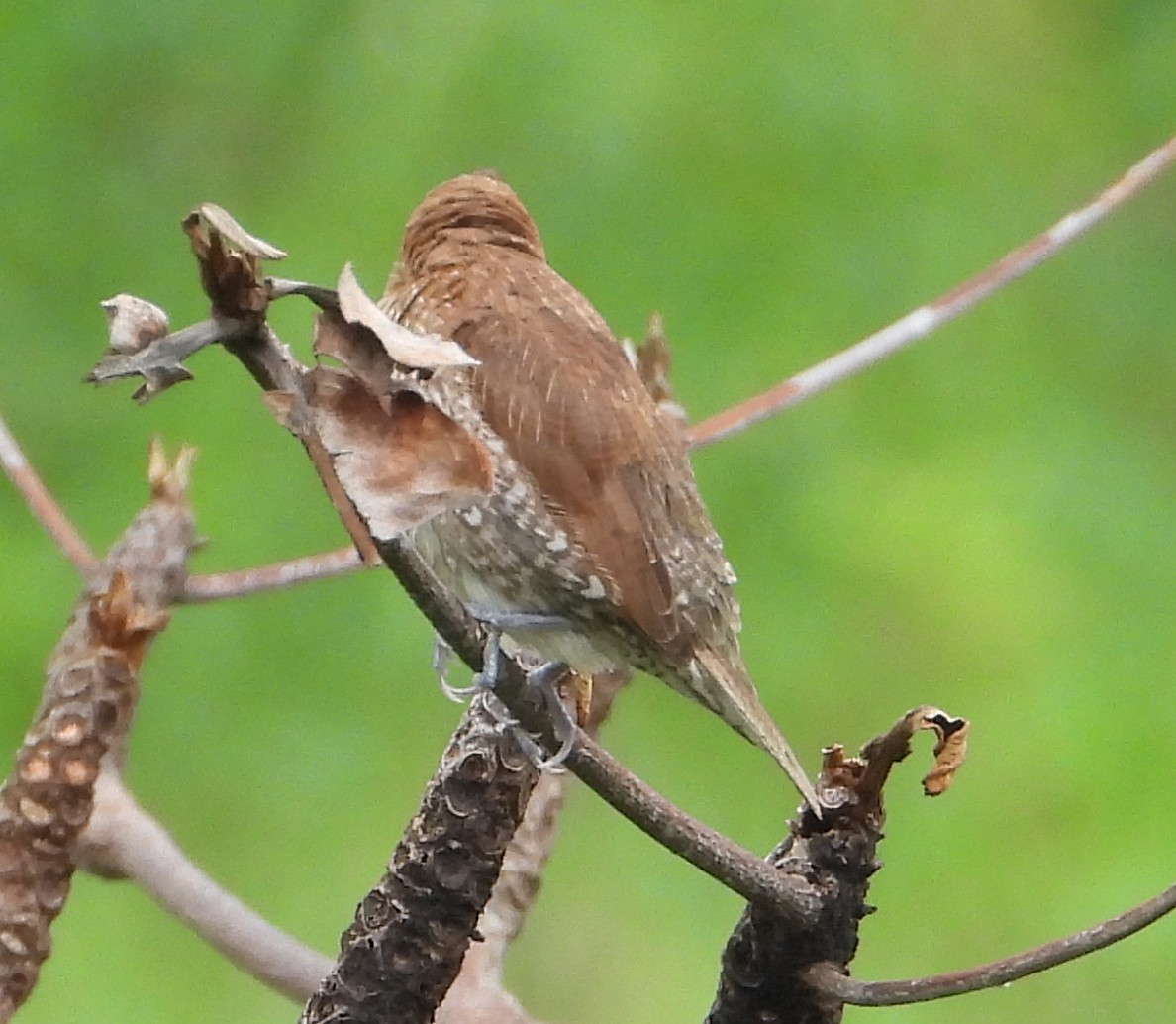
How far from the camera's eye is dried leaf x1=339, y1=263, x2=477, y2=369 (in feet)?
1.83

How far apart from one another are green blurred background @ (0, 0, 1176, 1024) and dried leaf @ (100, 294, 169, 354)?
52.9 inches

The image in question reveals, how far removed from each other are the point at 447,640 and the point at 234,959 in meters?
0.55

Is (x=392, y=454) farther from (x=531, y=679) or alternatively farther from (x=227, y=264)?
(x=531, y=679)

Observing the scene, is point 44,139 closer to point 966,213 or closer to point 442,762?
point 966,213

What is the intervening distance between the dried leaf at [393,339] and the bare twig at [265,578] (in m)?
0.54

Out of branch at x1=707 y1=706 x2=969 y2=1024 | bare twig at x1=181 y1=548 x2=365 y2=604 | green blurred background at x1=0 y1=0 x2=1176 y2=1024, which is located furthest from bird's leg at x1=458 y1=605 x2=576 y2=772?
green blurred background at x1=0 y1=0 x2=1176 y2=1024

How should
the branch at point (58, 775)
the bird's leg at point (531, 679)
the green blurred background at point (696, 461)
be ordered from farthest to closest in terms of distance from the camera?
the green blurred background at point (696, 461)
the branch at point (58, 775)
the bird's leg at point (531, 679)

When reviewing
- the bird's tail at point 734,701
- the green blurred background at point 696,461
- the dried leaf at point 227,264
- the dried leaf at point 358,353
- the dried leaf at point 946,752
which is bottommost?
the dried leaf at point 358,353

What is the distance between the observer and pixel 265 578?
1145mm

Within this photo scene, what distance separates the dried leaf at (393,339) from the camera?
1.83 ft

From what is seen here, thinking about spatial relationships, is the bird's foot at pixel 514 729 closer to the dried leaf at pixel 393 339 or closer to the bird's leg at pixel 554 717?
the bird's leg at pixel 554 717

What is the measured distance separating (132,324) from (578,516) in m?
0.29

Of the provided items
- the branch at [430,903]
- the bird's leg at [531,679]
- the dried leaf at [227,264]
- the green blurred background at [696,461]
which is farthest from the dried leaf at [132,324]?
the green blurred background at [696,461]

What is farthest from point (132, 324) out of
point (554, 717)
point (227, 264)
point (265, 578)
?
point (265, 578)
